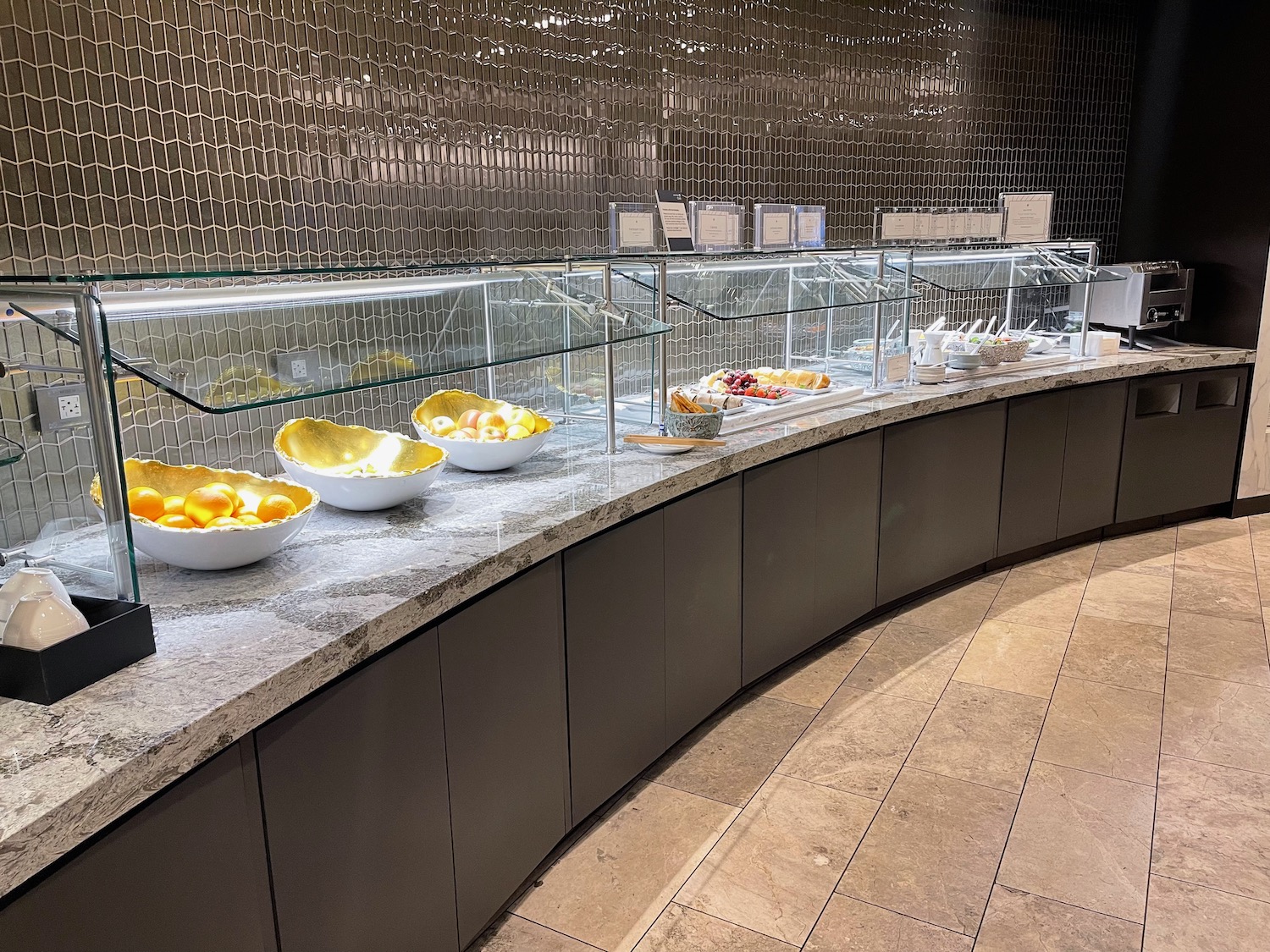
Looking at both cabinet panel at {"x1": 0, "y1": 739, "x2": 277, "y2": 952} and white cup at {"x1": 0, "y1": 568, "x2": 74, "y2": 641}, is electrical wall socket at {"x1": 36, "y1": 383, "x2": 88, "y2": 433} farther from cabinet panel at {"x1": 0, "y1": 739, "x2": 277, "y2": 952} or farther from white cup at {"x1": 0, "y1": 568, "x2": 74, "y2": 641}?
cabinet panel at {"x1": 0, "y1": 739, "x2": 277, "y2": 952}

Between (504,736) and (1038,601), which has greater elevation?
(504,736)

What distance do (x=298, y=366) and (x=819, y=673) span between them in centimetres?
217

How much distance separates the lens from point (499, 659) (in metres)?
1.91

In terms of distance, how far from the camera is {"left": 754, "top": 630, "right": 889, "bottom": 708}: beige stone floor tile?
3.05 meters

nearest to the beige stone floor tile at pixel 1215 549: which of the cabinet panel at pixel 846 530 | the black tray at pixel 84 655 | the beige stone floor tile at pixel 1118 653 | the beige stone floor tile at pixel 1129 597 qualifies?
the beige stone floor tile at pixel 1129 597

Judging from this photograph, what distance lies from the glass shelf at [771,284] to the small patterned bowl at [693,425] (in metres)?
0.31

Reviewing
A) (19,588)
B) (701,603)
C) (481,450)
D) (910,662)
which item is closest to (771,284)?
(701,603)

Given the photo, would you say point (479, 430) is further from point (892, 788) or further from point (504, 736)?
point (892, 788)

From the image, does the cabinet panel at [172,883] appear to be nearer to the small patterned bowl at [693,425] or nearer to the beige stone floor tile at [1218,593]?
the small patterned bowl at [693,425]

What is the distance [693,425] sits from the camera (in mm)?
2723

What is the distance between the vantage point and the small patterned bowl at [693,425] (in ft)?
8.93

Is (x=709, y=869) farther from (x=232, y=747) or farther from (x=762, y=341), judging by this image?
(x=762, y=341)

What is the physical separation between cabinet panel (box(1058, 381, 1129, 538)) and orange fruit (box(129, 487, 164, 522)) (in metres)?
A: 3.70

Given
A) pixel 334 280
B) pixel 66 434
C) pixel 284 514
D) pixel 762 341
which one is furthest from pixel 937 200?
pixel 66 434
